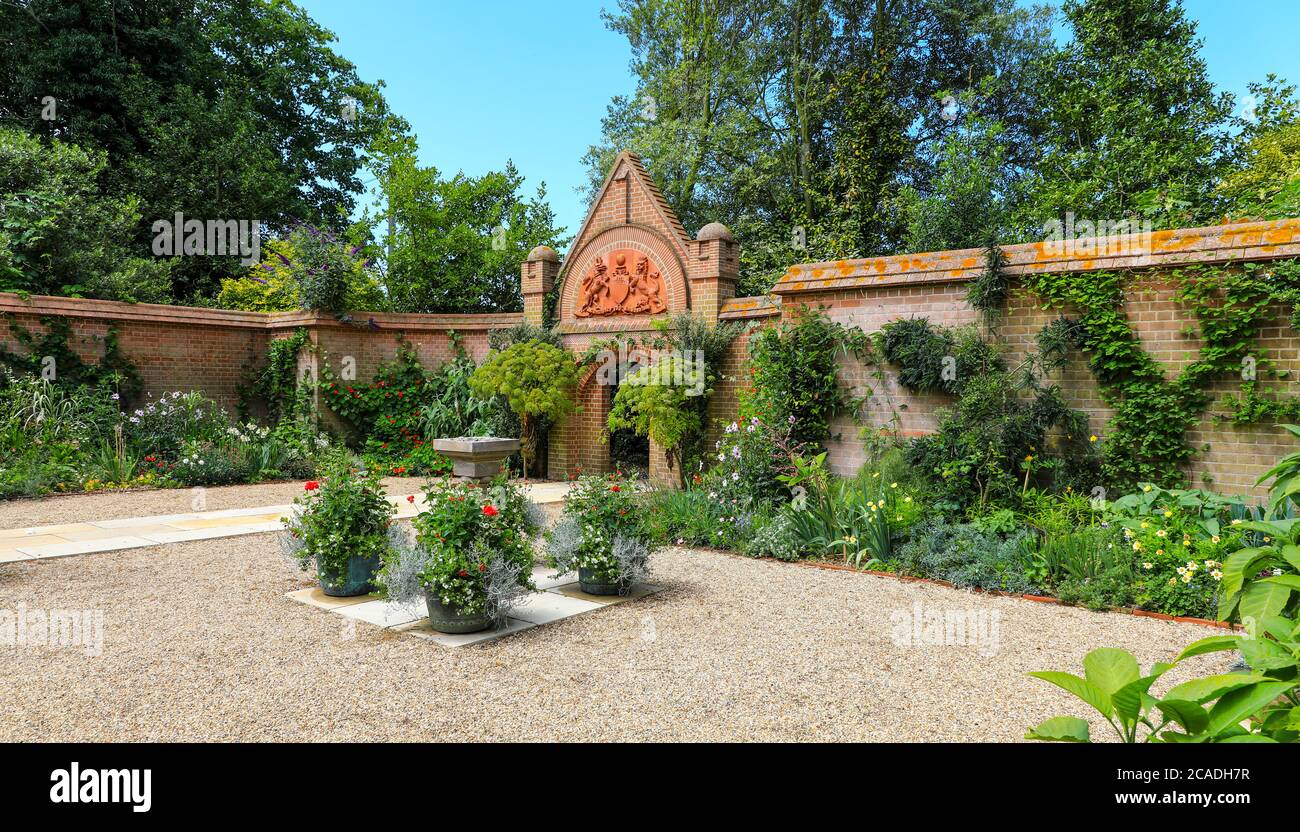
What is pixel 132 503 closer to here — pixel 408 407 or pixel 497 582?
pixel 408 407

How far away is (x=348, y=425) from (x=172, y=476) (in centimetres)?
333

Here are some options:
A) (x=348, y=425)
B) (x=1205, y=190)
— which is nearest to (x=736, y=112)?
(x=1205, y=190)

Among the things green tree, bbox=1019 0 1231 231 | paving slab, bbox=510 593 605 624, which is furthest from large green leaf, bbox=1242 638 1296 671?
green tree, bbox=1019 0 1231 231

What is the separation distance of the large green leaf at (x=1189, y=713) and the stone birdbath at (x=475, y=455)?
6.49 meters

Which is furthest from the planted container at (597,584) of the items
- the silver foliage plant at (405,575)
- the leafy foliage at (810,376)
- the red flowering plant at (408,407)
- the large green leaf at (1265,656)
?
the red flowering plant at (408,407)

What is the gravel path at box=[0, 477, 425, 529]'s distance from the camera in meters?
9.60

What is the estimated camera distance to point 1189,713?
48.1 inches

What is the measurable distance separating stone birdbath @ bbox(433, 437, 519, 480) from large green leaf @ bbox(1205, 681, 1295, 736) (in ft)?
21.4

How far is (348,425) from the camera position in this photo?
50.5 ft

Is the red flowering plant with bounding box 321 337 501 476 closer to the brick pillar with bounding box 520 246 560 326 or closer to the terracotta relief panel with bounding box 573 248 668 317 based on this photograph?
the brick pillar with bounding box 520 246 560 326

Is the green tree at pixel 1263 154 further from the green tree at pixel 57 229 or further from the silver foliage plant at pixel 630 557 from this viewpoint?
the green tree at pixel 57 229

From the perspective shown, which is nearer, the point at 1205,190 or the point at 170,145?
the point at 1205,190

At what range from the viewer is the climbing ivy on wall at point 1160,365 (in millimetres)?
6785

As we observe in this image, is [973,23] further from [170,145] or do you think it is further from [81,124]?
[81,124]
